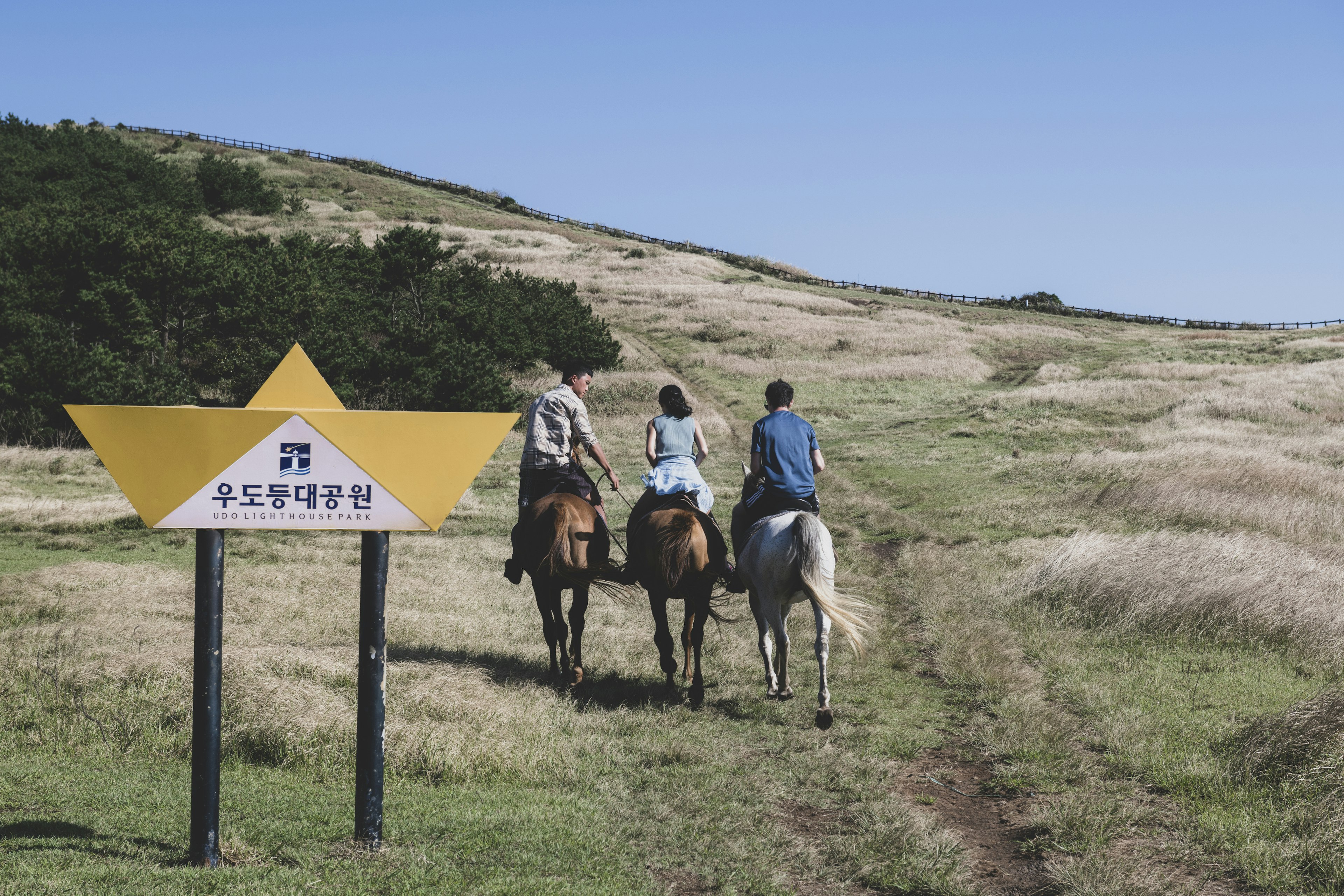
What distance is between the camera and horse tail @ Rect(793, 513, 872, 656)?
8422 millimetres

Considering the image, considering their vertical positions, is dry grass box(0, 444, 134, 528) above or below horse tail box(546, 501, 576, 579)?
below

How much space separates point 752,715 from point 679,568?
1.44 metres

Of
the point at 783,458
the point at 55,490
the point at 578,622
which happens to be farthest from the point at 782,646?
the point at 55,490

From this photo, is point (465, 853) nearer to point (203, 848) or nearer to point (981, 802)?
point (203, 848)

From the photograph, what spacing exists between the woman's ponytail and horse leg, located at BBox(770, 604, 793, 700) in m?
A: 2.08

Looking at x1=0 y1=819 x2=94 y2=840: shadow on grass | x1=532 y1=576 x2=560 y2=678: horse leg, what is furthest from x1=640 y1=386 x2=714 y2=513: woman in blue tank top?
x1=0 y1=819 x2=94 y2=840: shadow on grass

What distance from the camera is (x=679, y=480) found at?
31.3 feet

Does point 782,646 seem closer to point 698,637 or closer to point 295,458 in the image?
point 698,637

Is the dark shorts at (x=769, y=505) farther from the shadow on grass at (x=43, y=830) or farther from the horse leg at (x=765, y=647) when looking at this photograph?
the shadow on grass at (x=43, y=830)

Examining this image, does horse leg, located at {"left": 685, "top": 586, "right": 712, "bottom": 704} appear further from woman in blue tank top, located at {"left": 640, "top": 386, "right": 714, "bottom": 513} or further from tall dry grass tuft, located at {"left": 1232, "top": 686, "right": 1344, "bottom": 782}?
tall dry grass tuft, located at {"left": 1232, "top": 686, "right": 1344, "bottom": 782}

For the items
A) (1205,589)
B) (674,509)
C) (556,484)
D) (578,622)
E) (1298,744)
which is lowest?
(578,622)

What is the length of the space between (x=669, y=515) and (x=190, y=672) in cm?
444

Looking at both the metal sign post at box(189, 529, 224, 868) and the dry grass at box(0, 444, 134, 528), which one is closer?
the metal sign post at box(189, 529, 224, 868)

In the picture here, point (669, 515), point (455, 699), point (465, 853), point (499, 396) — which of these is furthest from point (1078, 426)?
point (465, 853)
